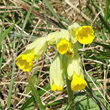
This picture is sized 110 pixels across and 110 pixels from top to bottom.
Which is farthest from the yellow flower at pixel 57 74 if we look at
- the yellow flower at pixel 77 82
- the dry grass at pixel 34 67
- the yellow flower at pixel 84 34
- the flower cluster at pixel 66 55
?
the dry grass at pixel 34 67

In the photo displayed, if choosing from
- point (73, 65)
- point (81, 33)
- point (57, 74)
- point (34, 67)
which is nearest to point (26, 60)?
point (57, 74)

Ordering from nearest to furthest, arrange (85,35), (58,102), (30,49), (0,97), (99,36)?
1. (85,35)
2. (30,49)
3. (58,102)
4. (0,97)
5. (99,36)

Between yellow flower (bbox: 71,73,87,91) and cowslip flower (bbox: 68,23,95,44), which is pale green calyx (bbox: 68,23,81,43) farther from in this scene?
yellow flower (bbox: 71,73,87,91)

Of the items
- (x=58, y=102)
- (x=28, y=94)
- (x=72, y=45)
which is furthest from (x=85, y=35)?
(x=28, y=94)

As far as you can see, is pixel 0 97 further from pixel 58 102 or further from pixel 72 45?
pixel 72 45

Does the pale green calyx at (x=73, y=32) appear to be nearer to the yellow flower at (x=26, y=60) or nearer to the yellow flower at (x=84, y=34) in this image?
the yellow flower at (x=84, y=34)

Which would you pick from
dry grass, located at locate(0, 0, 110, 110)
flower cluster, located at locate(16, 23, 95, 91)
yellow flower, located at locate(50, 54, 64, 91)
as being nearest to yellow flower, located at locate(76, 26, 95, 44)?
flower cluster, located at locate(16, 23, 95, 91)
